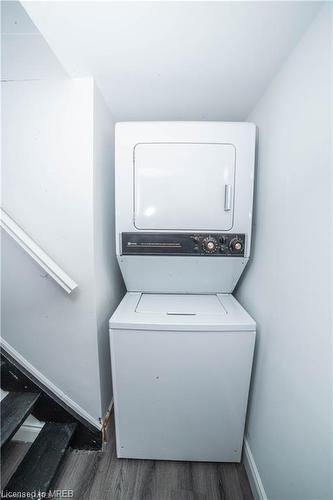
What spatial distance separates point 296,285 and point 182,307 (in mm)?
712

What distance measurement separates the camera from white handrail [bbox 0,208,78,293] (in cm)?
109

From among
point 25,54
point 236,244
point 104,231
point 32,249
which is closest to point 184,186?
point 236,244

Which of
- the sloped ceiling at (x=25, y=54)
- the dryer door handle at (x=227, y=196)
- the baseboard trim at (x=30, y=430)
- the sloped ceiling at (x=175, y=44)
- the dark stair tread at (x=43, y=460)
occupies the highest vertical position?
the sloped ceiling at (x=25, y=54)

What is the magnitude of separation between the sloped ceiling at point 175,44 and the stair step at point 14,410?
217cm

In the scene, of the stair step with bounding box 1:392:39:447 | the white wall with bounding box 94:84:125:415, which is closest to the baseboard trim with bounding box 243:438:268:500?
the white wall with bounding box 94:84:125:415

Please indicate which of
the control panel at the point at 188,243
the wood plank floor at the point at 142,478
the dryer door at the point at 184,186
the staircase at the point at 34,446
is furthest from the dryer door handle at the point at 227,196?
the staircase at the point at 34,446

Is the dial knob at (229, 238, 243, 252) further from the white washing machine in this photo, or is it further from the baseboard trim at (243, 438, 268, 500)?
the baseboard trim at (243, 438, 268, 500)

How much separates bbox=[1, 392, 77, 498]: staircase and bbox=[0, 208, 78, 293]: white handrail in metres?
0.91

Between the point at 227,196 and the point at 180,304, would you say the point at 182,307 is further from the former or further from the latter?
the point at 227,196

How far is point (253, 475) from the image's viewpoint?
1.20m

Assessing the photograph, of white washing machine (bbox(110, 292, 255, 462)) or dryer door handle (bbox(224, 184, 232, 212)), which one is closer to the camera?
white washing machine (bbox(110, 292, 255, 462))

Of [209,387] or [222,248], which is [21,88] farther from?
[209,387]

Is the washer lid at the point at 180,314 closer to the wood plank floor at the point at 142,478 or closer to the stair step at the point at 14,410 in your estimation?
the stair step at the point at 14,410

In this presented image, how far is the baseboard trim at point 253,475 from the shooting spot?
43.9 inches
